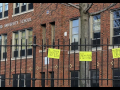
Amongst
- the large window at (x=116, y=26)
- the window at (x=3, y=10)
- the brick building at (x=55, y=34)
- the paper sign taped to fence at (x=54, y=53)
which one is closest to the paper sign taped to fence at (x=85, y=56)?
the paper sign taped to fence at (x=54, y=53)

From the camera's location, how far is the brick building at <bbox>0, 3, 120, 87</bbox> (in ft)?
66.4

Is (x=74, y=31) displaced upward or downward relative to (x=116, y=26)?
downward

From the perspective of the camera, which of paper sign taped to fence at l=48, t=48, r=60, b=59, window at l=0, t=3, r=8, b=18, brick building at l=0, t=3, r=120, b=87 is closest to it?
paper sign taped to fence at l=48, t=48, r=60, b=59

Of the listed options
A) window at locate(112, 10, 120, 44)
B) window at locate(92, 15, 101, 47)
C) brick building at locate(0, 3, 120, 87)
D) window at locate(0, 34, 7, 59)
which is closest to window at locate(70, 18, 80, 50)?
brick building at locate(0, 3, 120, 87)

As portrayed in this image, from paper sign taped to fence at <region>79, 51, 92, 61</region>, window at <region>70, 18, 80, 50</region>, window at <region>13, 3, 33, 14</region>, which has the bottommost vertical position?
paper sign taped to fence at <region>79, 51, 92, 61</region>

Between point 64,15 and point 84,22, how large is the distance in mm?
14098

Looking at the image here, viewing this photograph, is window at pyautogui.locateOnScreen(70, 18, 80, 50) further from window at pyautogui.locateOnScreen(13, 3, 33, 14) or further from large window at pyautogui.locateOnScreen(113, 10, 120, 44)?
window at pyautogui.locateOnScreen(13, 3, 33, 14)

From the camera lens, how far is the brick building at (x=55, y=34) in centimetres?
2025

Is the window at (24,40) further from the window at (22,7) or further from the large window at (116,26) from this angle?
the large window at (116,26)

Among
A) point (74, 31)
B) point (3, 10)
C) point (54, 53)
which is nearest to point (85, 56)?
point (54, 53)

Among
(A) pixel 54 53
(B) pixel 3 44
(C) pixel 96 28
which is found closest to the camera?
(A) pixel 54 53

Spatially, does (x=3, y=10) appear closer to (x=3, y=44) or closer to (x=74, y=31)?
(x=3, y=44)

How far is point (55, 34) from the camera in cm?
2422

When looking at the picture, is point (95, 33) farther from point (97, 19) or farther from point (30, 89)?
point (30, 89)
